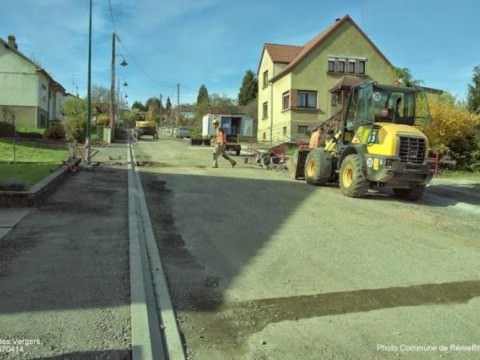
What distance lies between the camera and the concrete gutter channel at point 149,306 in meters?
4.57

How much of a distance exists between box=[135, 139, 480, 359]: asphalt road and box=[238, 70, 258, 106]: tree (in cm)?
8374

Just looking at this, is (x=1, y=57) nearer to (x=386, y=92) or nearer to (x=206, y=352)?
(x=386, y=92)

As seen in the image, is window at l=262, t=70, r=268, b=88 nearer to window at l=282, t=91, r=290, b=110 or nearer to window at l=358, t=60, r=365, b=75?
window at l=282, t=91, r=290, b=110

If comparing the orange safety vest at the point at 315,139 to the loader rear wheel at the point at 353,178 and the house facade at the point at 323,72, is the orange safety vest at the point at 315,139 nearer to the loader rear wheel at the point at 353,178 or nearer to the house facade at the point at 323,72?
the loader rear wheel at the point at 353,178

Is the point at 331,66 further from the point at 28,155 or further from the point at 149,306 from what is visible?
the point at 149,306

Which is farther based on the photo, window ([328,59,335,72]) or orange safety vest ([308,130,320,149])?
window ([328,59,335,72])

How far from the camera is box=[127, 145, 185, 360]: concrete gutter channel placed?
15.0 feet

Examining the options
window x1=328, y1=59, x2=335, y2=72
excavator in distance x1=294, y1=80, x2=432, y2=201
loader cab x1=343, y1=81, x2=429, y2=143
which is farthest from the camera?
window x1=328, y1=59, x2=335, y2=72

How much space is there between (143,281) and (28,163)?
46.6 feet

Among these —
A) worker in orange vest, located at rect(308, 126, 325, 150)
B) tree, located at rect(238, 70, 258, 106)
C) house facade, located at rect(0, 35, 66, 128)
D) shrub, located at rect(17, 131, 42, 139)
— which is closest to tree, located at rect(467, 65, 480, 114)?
worker in orange vest, located at rect(308, 126, 325, 150)

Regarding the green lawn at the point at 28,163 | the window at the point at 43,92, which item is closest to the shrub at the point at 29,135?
the green lawn at the point at 28,163

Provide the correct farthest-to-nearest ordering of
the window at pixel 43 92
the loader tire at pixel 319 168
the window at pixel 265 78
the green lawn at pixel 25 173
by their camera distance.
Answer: the window at pixel 265 78, the window at pixel 43 92, the loader tire at pixel 319 168, the green lawn at pixel 25 173

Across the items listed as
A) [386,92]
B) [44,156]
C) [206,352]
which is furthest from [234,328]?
[44,156]

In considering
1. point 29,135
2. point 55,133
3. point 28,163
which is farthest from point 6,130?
point 28,163
